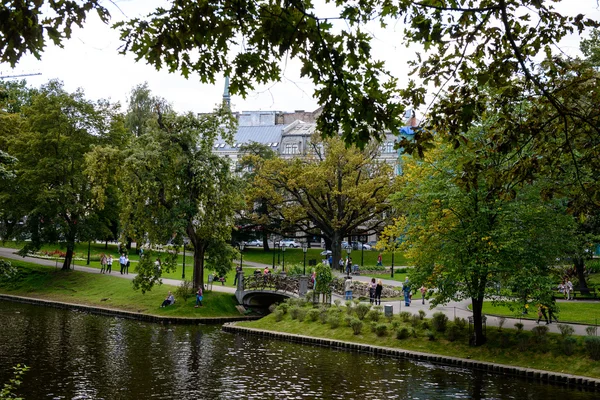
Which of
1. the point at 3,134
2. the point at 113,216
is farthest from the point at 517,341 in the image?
the point at 3,134

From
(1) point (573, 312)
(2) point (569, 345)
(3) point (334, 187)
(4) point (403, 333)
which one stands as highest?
(3) point (334, 187)

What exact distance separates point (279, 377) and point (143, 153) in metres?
18.0

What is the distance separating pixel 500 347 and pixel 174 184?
20.7 meters

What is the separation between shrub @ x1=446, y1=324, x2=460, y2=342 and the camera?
2875cm

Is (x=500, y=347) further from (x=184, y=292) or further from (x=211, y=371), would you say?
(x=184, y=292)

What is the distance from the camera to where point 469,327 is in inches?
→ 1137

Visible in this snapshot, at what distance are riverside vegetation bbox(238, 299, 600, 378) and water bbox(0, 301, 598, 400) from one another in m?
1.60

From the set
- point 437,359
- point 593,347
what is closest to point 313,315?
point 437,359

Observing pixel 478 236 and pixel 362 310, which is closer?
pixel 478 236

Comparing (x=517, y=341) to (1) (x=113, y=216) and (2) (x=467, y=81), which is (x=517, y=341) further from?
(1) (x=113, y=216)

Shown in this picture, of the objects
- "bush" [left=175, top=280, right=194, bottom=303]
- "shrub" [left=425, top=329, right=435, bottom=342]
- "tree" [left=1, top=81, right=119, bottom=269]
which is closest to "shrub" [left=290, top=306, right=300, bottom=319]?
"bush" [left=175, top=280, right=194, bottom=303]

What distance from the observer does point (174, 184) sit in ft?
127

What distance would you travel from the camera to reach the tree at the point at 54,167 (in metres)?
48.5

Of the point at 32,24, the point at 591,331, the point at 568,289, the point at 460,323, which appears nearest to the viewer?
the point at 32,24
